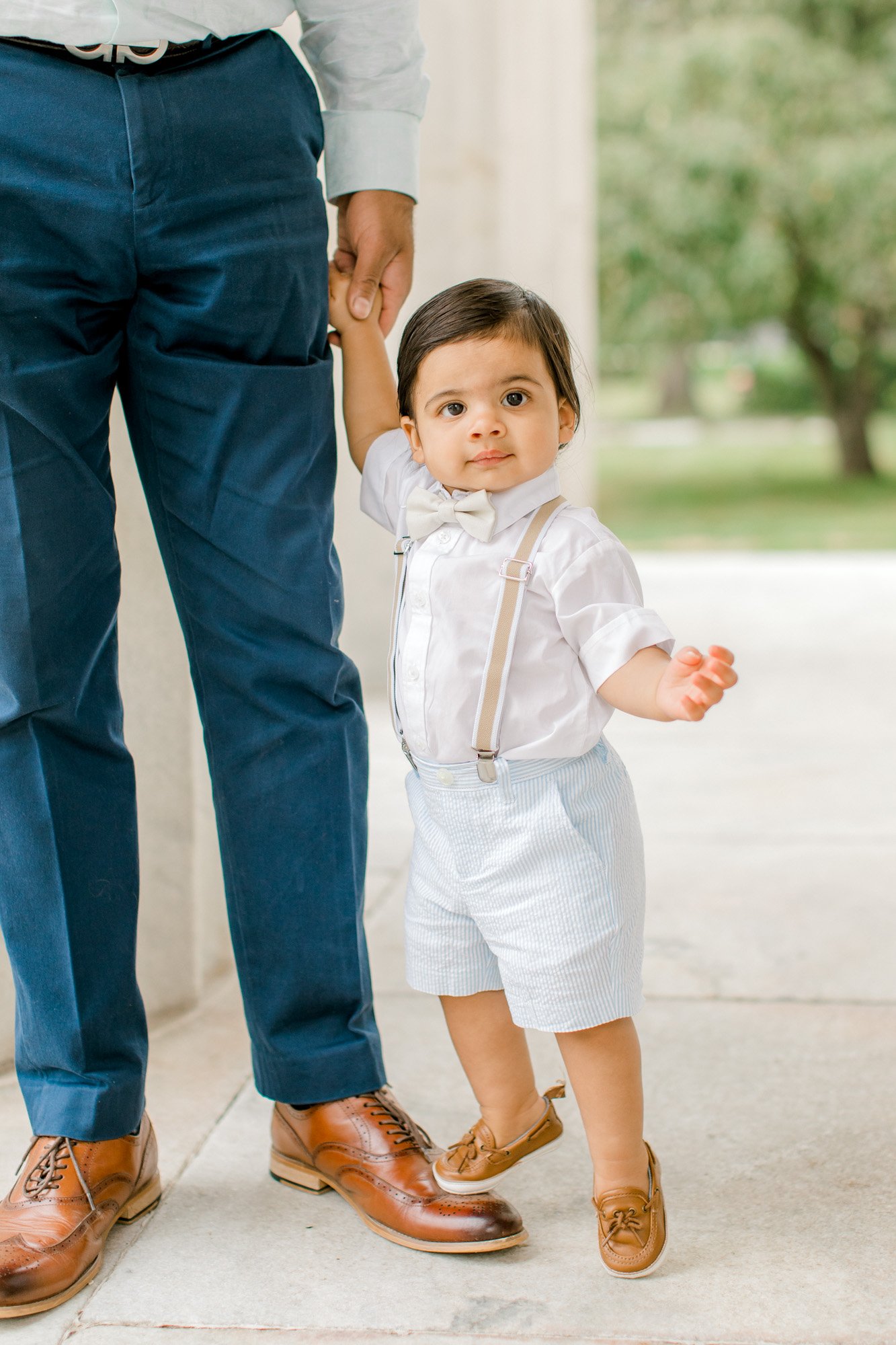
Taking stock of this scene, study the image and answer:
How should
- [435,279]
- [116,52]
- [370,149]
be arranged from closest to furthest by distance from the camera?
[116,52] → [370,149] → [435,279]

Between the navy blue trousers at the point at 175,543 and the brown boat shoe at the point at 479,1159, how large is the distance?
137 mm

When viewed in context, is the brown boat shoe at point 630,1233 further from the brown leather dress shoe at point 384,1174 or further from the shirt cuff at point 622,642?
the shirt cuff at point 622,642

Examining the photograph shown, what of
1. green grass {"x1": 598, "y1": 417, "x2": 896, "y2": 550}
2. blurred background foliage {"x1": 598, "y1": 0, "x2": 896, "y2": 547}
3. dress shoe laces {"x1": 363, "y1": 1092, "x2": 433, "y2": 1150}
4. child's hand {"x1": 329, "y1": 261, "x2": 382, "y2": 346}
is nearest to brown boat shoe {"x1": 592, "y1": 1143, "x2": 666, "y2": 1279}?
dress shoe laces {"x1": 363, "y1": 1092, "x2": 433, "y2": 1150}

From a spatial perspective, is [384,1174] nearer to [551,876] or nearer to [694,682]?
[551,876]

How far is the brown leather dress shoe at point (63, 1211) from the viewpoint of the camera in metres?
1.52

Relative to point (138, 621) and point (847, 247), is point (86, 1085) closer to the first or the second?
point (138, 621)

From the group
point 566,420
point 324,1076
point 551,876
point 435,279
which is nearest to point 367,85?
point 566,420

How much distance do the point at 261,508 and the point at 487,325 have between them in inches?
12.4

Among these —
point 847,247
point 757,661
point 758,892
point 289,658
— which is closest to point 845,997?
point 758,892

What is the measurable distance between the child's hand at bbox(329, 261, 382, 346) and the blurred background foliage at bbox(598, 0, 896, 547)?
9921 millimetres

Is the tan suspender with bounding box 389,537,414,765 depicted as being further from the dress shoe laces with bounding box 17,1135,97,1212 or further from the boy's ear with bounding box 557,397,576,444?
the dress shoe laces with bounding box 17,1135,97,1212

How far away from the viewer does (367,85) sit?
1.71 m

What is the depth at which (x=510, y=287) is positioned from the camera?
5.16ft

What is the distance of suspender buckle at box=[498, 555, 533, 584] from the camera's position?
1.51 metres
